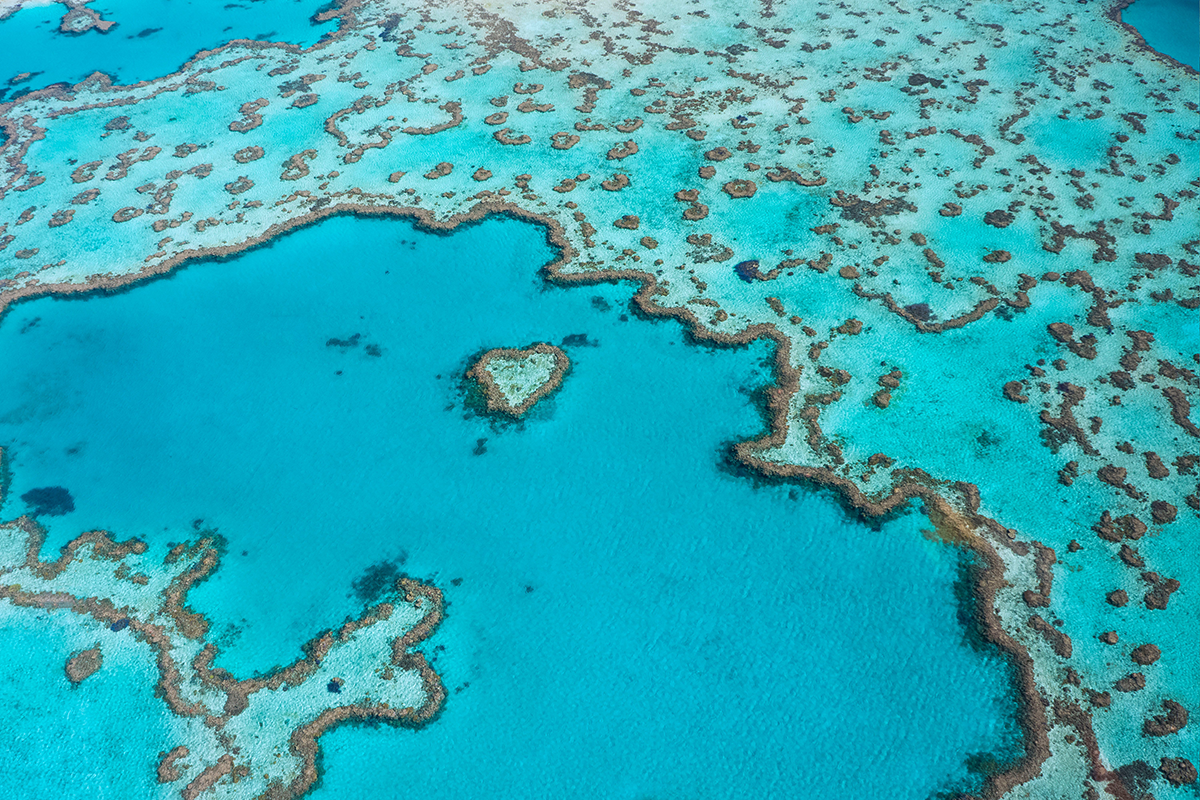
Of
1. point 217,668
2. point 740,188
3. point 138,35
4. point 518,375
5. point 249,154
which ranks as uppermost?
point 740,188

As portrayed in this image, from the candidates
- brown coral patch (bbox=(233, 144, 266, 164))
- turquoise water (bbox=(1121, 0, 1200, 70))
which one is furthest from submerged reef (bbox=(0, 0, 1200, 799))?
turquoise water (bbox=(1121, 0, 1200, 70))

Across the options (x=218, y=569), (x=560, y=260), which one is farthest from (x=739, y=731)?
(x=560, y=260)

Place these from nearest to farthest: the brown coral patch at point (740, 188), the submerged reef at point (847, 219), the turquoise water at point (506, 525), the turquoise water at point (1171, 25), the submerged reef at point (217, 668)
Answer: the submerged reef at point (217, 668), the turquoise water at point (506, 525), the submerged reef at point (847, 219), the brown coral patch at point (740, 188), the turquoise water at point (1171, 25)

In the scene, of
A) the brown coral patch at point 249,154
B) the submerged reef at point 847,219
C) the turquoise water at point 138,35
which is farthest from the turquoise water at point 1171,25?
the turquoise water at point 138,35

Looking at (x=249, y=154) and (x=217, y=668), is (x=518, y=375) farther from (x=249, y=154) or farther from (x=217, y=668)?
(x=249, y=154)

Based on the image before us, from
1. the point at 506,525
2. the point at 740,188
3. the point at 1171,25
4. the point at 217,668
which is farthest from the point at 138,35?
the point at 1171,25

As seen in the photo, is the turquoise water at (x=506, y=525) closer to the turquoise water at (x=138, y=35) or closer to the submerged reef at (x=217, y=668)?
the submerged reef at (x=217, y=668)

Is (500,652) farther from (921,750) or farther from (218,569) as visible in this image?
(921,750)
